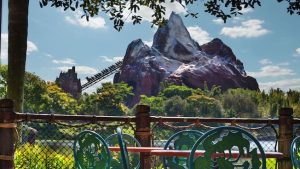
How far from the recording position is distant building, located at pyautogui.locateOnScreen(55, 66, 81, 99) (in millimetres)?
101125

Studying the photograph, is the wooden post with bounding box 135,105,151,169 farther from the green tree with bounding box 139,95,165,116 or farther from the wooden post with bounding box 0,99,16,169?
the green tree with bounding box 139,95,165,116

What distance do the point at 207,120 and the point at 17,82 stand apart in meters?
4.12

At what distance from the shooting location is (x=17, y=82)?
9.34m

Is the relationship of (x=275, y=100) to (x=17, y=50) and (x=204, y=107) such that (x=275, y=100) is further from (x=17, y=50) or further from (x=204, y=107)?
(x=17, y=50)

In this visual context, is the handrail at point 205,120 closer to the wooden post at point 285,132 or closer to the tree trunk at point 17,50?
the wooden post at point 285,132

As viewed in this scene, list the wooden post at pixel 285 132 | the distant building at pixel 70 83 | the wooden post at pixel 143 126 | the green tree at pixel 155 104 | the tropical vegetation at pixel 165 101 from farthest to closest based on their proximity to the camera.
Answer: the distant building at pixel 70 83
the green tree at pixel 155 104
the tropical vegetation at pixel 165 101
the wooden post at pixel 285 132
the wooden post at pixel 143 126

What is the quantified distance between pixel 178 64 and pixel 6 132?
408 feet

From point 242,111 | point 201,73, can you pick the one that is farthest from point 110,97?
point 201,73

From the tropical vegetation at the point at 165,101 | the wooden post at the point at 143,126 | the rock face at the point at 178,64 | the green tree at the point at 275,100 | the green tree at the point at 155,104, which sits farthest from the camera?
the rock face at the point at 178,64

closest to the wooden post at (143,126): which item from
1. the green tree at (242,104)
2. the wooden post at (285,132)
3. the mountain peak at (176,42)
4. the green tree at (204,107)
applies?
the wooden post at (285,132)

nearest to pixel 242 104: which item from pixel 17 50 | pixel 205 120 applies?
pixel 17 50

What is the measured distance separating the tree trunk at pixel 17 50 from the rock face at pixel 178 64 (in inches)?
4292

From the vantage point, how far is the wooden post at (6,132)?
6668 millimetres

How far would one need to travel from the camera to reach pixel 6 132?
21.9ft
